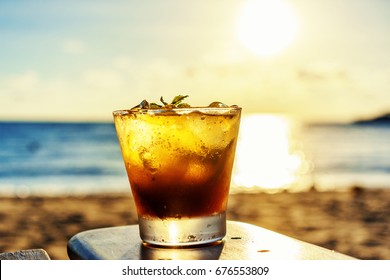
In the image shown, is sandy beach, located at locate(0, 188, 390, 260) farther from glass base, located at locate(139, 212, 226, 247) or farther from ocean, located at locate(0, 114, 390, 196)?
glass base, located at locate(139, 212, 226, 247)

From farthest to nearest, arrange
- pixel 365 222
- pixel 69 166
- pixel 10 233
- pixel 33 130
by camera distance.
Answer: pixel 33 130 < pixel 69 166 < pixel 365 222 < pixel 10 233

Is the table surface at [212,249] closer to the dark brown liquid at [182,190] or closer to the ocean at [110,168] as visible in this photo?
the dark brown liquid at [182,190]

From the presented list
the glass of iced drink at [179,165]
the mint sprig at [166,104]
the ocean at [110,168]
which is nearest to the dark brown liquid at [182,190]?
the glass of iced drink at [179,165]

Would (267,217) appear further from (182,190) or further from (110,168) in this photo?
(110,168)

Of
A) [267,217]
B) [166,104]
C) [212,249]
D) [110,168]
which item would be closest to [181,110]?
[166,104]

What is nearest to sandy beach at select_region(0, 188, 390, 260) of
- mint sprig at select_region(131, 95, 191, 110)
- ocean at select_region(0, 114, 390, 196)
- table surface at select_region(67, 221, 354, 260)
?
ocean at select_region(0, 114, 390, 196)

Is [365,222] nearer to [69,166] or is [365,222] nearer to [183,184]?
[183,184]

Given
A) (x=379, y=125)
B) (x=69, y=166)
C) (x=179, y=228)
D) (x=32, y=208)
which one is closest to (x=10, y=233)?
(x=32, y=208)

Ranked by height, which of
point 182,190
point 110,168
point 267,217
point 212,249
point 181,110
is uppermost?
point 181,110
